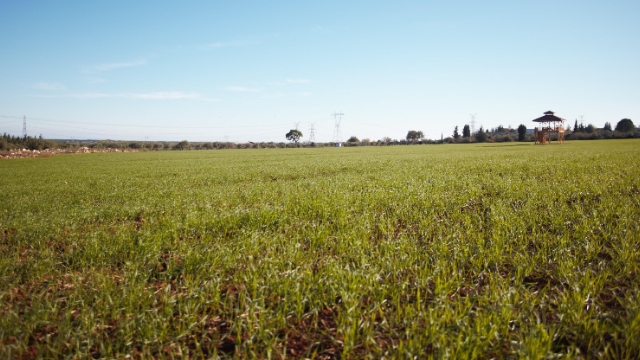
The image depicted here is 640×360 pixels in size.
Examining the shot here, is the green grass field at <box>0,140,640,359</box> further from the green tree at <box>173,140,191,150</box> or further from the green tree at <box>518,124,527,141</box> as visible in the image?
the green tree at <box>173,140,191,150</box>

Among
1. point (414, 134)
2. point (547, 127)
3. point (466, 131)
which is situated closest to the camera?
point (547, 127)

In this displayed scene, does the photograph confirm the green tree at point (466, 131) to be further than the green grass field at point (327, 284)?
Yes

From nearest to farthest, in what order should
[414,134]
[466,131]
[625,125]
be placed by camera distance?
[625,125], [466,131], [414,134]

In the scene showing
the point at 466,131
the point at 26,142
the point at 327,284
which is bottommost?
the point at 327,284

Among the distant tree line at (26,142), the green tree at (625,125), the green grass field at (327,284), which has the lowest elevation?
the green grass field at (327,284)

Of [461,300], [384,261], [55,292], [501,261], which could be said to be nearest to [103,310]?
[55,292]

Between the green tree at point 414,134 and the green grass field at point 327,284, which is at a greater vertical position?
the green tree at point 414,134

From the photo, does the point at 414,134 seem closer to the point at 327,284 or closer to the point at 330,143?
the point at 330,143

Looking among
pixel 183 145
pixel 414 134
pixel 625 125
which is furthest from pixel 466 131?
pixel 183 145

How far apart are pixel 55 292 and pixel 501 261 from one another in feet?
17.3

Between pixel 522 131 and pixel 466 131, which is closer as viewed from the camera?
pixel 522 131

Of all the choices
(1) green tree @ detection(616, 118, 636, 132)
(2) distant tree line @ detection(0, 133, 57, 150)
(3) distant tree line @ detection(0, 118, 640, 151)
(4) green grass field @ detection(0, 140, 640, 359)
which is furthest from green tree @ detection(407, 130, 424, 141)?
(4) green grass field @ detection(0, 140, 640, 359)

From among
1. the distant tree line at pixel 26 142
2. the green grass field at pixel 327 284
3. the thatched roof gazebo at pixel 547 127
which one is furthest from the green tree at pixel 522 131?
the distant tree line at pixel 26 142

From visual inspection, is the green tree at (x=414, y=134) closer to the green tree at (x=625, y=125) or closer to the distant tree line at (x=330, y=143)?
the distant tree line at (x=330, y=143)
